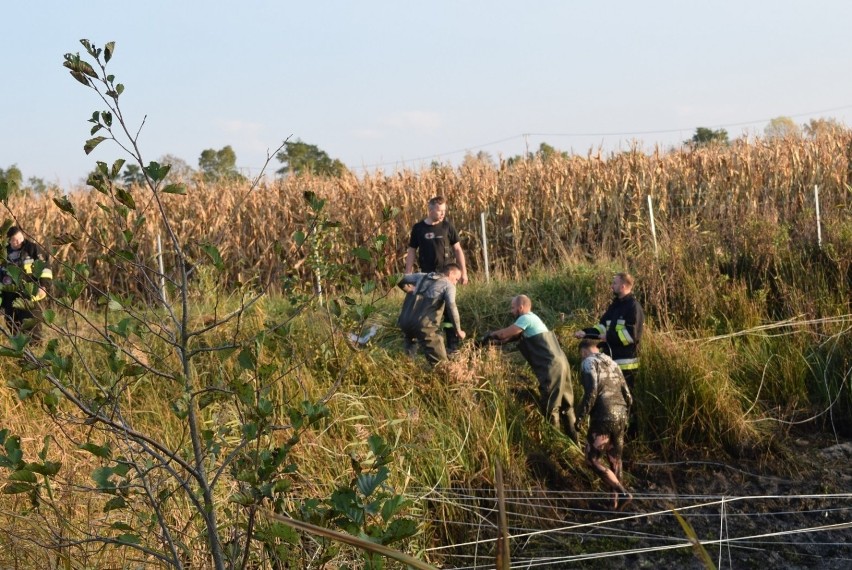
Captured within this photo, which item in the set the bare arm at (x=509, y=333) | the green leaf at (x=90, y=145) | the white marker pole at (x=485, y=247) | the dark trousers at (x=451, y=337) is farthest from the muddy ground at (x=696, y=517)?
the white marker pole at (x=485, y=247)

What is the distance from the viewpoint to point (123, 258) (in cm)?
381

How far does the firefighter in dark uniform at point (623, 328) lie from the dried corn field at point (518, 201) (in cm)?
726

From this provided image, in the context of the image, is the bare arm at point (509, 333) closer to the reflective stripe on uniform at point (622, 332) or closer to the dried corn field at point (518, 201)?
the reflective stripe on uniform at point (622, 332)

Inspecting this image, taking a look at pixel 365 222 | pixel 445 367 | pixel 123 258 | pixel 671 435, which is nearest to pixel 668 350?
pixel 671 435

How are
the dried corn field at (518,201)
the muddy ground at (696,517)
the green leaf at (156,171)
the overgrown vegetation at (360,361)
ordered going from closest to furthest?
the green leaf at (156,171) < the overgrown vegetation at (360,361) < the muddy ground at (696,517) < the dried corn field at (518,201)

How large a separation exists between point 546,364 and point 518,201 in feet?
27.8

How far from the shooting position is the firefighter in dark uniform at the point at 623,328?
902cm

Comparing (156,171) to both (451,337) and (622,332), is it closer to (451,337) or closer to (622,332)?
(622,332)

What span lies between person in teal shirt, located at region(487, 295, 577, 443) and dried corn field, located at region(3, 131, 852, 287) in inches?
286

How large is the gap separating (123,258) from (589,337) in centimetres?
583

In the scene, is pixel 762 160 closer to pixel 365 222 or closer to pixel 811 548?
pixel 365 222

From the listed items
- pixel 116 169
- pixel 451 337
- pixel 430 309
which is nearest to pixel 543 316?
pixel 451 337

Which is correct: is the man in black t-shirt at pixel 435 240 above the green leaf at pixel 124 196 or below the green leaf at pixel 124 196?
below

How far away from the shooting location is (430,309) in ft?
33.3
